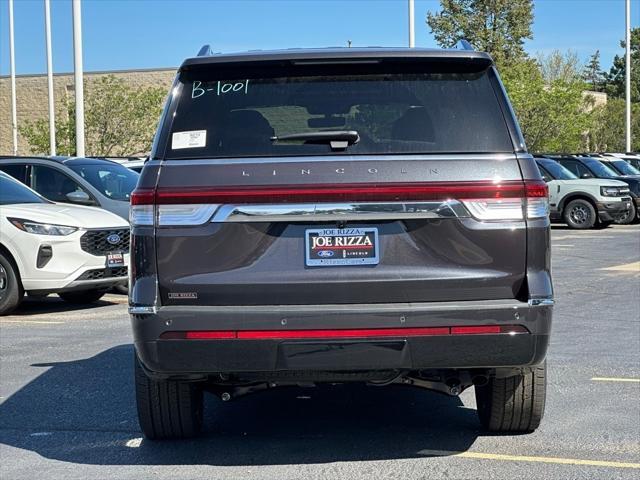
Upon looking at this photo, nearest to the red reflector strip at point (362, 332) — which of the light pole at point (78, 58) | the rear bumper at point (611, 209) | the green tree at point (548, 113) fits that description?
the light pole at point (78, 58)

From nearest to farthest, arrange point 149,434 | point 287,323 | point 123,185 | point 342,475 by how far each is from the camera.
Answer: point 287,323
point 342,475
point 149,434
point 123,185

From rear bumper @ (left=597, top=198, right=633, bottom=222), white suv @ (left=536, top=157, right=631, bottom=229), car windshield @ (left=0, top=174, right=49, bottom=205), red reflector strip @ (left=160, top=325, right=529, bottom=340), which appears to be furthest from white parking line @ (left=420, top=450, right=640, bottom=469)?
rear bumper @ (left=597, top=198, right=633, bottom=222)

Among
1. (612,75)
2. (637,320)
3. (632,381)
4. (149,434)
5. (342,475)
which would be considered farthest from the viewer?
(612,75)

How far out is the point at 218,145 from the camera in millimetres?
5047

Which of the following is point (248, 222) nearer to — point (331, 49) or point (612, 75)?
point (331, 49)

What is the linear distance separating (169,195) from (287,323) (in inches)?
31.9

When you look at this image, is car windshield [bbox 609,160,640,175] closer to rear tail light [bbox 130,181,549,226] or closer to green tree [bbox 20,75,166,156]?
green tree [bbox 20,75,166,156]

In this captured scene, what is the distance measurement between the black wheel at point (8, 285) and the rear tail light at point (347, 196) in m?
6.86

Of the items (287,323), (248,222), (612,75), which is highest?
(612,75)

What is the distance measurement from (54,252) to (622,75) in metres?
94.9

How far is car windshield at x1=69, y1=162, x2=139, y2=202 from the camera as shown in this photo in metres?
14.3

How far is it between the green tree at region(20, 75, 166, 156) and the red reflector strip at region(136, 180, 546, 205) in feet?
128

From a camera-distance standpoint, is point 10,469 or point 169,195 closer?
→ point 169,195

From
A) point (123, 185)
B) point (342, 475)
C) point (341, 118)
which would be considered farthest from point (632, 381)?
point (123, 185)
